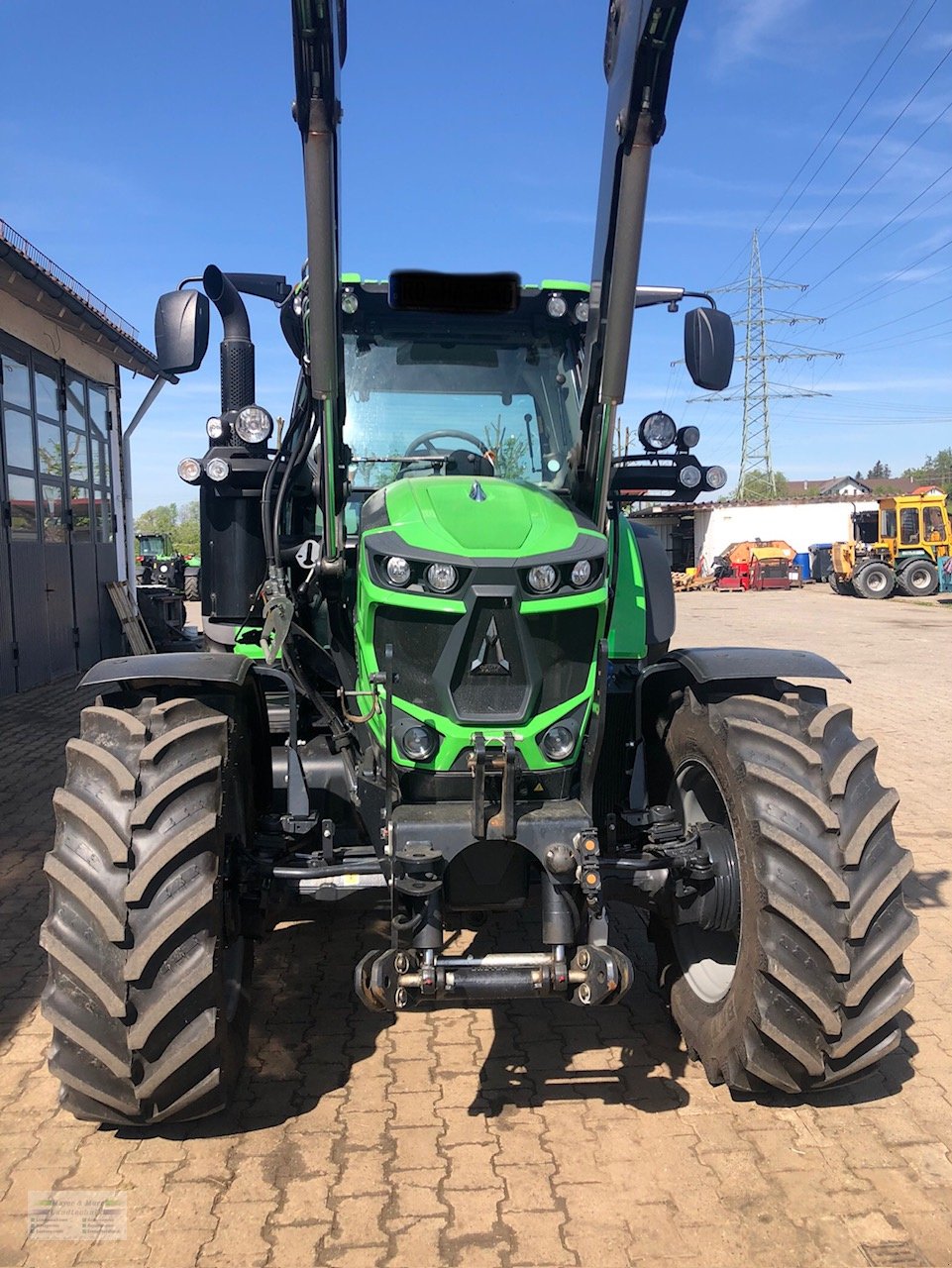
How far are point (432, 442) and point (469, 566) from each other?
154cm

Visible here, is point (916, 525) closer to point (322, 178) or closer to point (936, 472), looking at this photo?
point (322, 178)

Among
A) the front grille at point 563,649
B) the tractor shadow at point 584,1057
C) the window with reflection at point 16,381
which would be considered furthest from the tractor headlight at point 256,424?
the window with reflection at point 16,381

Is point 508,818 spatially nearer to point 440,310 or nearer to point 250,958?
point 250,958

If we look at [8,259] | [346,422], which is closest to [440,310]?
[346,422]

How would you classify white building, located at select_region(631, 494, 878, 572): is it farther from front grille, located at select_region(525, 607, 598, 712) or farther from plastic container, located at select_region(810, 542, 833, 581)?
front grille, located at select_region(525, 607, 598, 712)

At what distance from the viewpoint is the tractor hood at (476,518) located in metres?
3.26

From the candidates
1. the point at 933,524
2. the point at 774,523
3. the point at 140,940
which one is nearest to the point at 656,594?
the point at 140,940

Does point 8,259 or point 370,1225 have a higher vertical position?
point 8,259

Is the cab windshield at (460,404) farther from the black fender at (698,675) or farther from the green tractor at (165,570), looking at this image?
the green tractor at (165,570)

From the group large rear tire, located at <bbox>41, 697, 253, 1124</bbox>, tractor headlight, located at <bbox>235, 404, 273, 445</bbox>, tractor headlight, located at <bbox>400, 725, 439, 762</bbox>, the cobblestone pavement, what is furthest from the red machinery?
large rear tire, located at <bbox>41, 697, 253, 1124</bbox>

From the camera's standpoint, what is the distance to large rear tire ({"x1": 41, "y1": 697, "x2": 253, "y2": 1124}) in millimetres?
2865

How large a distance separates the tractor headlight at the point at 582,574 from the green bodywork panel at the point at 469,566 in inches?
1.4

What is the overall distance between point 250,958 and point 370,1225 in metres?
1.16

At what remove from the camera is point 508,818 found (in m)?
3.06
